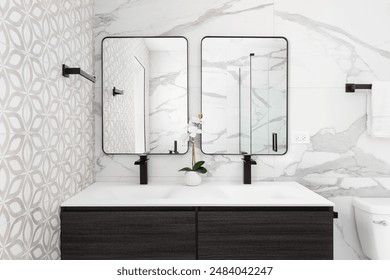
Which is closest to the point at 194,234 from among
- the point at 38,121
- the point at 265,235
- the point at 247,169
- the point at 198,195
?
the point at 198,195

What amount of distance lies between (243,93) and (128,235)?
110 centimetres

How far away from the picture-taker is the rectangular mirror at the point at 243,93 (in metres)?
2.01

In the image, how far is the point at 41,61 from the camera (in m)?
1.34

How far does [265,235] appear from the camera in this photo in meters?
1.51

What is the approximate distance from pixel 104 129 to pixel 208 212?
0.93 metres

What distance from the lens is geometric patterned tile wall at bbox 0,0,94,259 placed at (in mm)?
1108

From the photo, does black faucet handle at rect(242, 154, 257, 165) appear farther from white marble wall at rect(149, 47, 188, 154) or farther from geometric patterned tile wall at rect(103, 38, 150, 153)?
geometric patterned tile wall at rect(103, 38, 150, 153)

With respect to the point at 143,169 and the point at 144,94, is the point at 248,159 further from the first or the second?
the point at 144,94

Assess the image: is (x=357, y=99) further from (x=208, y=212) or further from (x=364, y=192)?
(x=208, y=212)

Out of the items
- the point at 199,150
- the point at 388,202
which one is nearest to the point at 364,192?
the point at 388,202

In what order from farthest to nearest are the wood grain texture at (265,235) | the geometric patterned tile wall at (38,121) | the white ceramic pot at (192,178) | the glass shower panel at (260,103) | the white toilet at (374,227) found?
the glass shower panel at (260,103)
the white ceramic pot at (192,178)
the white toilet at (374,227)
the wood grain texture at (265,235)
the geometric patterned tile wall at (38,121)

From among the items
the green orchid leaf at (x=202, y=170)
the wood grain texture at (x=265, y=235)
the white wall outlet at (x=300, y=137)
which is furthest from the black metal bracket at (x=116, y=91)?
the white wall outlet at (x=300, y=137)

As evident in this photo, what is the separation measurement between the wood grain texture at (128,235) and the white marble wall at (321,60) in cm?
62

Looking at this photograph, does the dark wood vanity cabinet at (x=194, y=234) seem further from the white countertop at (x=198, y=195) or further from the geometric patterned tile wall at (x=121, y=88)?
the geometric patterned tile wall at (x=121, y=88)
